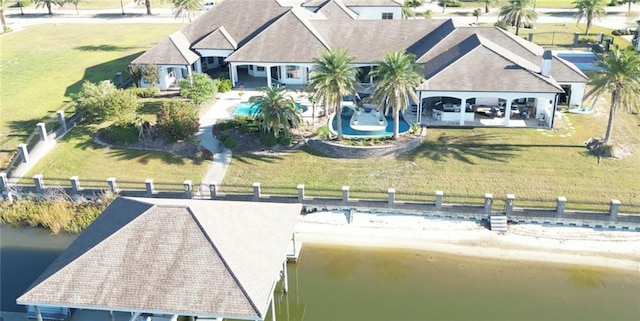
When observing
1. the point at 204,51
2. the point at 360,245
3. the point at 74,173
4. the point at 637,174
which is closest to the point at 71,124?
the point at 74,173

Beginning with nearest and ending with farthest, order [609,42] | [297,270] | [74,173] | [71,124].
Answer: [297,270]
[74,173]
[71,124]
[609,42]

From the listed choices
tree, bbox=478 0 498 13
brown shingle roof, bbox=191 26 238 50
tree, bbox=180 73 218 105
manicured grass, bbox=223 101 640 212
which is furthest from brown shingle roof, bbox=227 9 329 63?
tree, bbox=478 0 498 13

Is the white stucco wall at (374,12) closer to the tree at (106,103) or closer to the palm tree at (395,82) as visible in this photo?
the palm tree at (395,82)

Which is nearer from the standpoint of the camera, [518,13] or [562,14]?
[518,13]

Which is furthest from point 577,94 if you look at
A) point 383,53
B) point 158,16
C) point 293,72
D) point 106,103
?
point 158,16

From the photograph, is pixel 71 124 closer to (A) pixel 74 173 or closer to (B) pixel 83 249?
(A) pixel 74 173

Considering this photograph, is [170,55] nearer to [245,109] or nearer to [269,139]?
[245,109]
